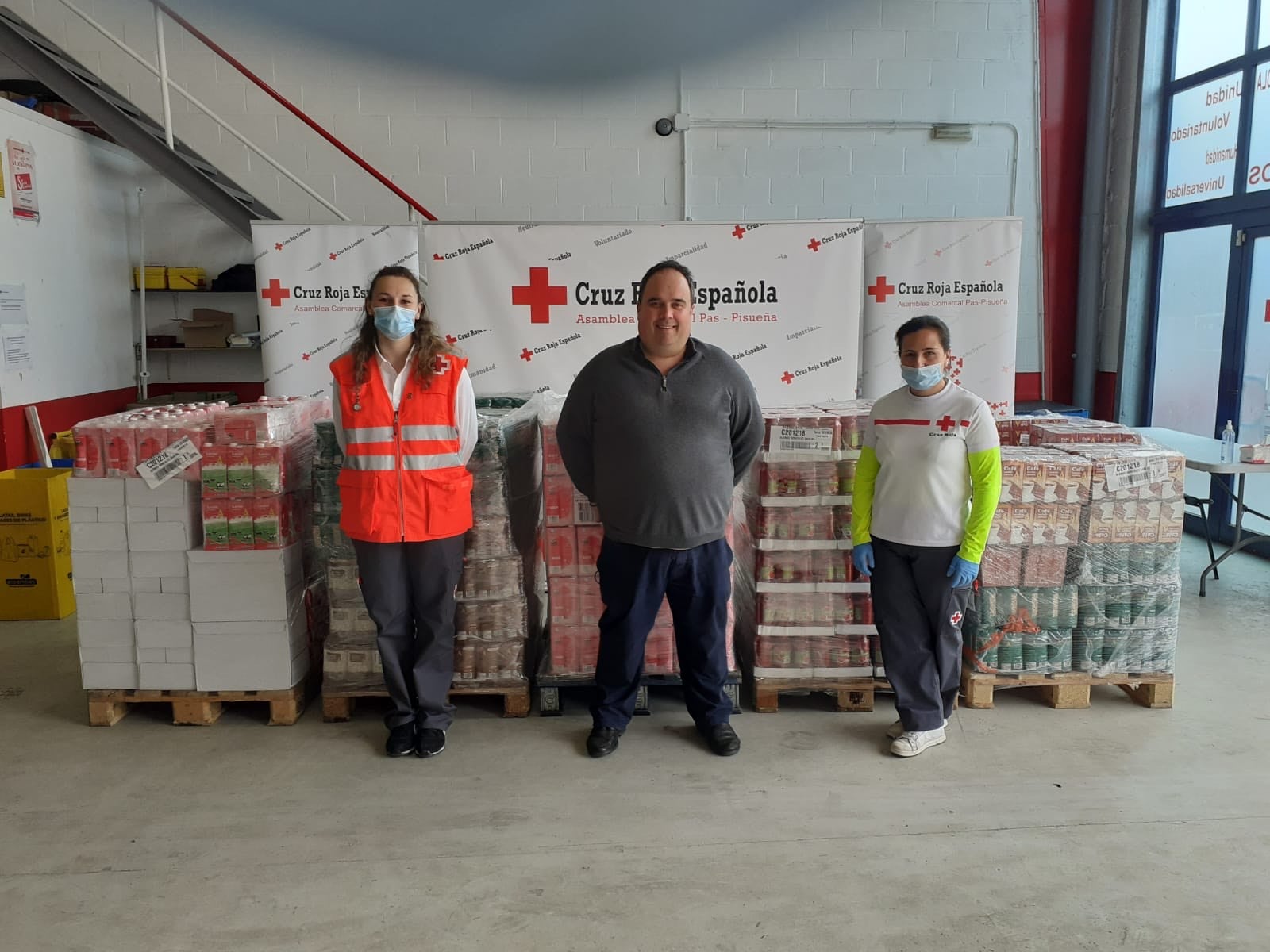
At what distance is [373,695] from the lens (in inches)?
138

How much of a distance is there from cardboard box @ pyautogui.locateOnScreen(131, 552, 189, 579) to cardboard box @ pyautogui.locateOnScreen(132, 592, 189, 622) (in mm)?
73

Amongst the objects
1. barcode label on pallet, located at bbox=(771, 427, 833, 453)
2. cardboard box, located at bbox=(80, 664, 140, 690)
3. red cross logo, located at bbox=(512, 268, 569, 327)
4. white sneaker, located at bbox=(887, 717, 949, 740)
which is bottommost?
white sneaker, located at bbox=(887, 717, 949, 740)

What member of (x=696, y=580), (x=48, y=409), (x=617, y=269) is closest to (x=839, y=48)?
(x=617, y=269)

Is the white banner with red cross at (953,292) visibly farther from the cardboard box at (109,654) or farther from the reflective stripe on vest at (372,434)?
the cardboard box at (109,654)

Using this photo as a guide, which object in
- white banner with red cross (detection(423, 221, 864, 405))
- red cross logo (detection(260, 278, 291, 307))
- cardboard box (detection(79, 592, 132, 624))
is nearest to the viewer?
cardboard box (detection(79, 592, 132, 624))

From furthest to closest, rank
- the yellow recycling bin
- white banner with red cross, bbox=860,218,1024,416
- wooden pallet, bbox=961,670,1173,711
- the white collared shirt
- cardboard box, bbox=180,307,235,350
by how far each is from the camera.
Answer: cardboard box, bbox=180,307,235,350, white banner with red cross, bbox=860,218,1024,416, the yellow recycling bin, wooden pallet, bbox=961,670,1173,711, the white collared shirt

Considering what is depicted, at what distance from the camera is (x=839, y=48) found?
7.05 meters

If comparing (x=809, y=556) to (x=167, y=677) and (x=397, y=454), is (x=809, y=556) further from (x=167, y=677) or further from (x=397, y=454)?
(x=167, y=677)

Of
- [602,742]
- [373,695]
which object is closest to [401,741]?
[373,695]

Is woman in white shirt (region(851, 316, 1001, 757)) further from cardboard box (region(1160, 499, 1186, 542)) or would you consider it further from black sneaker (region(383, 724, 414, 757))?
black sneaker (region(383, 724, 414, 757))

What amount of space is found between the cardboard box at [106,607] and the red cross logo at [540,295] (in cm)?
272

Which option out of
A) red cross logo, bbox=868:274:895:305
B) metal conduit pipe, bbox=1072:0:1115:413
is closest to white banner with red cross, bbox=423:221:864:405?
red cross logo, bbox=868:274:895:305

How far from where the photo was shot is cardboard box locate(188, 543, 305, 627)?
337cm

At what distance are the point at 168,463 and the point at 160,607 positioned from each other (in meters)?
0.55
